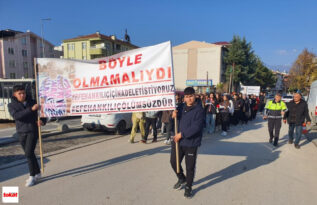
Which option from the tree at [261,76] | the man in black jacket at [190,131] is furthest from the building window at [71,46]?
the man in black jacket at [190,131]

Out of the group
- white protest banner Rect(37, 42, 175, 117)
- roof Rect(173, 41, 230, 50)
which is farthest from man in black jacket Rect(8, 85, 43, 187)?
roof Rect(173, 41, 230, 50)

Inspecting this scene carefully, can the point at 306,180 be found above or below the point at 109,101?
below

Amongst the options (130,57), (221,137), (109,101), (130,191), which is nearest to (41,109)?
(109,101)

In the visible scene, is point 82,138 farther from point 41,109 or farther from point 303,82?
point 303,82

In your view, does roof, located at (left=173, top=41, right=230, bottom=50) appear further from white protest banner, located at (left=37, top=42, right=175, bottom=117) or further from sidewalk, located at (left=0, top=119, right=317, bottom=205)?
white protest banner, located at (left=37, top=42, right=175, bottom=117)

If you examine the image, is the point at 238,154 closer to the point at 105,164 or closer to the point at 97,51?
the point at 105,164

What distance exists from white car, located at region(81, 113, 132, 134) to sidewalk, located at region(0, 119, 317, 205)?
5.92ft

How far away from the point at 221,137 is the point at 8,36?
47.6 m

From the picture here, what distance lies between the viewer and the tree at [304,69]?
111ft

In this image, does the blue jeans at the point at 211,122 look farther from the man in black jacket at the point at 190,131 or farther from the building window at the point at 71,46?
the building window at the point at 71,46

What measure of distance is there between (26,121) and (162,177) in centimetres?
283

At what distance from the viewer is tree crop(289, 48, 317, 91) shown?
111 feet

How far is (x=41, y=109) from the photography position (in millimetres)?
4152

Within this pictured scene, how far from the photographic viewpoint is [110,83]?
4.27 meters
